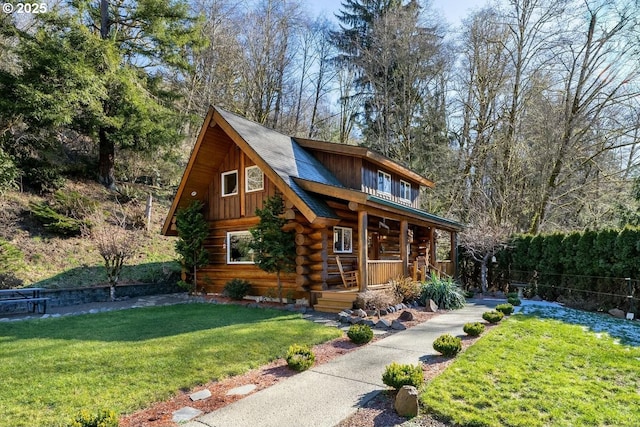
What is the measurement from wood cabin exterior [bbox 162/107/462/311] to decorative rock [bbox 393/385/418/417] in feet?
18.6

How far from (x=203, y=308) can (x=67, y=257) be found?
6.61 m

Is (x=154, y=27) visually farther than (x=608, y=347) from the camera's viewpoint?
Yes

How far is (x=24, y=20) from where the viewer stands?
710 inches

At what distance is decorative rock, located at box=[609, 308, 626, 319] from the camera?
10.1m

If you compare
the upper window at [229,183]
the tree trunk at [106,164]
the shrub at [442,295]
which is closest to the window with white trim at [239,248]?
→ the upper window at [229,183]

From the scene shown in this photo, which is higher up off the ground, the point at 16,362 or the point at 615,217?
the point at 615,217

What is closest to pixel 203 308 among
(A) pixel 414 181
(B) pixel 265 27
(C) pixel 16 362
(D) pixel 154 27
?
(C) pixel 16 362

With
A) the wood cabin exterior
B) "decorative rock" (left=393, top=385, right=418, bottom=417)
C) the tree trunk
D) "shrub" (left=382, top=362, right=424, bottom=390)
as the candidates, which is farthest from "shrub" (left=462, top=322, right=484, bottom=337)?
the tree trunk

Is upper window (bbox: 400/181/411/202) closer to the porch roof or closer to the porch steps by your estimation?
the porch roof

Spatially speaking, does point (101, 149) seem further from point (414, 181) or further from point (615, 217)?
point (615, 217)

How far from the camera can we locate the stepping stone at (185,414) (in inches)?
150

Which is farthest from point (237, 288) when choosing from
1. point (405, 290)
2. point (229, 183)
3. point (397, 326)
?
point (397, 326)

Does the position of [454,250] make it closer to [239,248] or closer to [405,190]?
[405,190]

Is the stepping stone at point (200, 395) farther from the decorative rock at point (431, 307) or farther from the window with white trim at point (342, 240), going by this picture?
the window with white trim at point (342, 240)
